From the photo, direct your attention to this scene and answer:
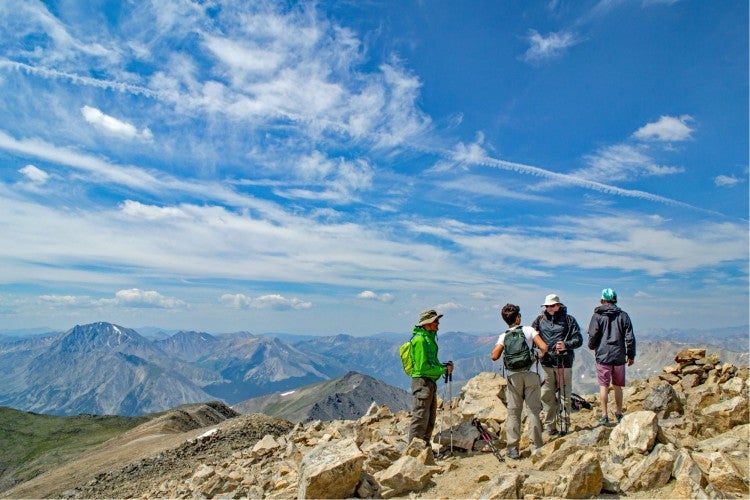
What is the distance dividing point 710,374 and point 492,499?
39.8ft

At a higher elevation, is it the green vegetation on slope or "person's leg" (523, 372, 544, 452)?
"person's leg" (523, 372, 544, 452)

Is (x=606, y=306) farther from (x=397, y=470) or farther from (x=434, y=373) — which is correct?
(x=397, y=470)

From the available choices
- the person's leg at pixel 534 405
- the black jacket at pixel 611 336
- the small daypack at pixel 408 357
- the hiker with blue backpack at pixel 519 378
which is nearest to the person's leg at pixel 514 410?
the hiker with blue backpack at pixel 519 378

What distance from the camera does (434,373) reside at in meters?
12.0

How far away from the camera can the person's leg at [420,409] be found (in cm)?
1198

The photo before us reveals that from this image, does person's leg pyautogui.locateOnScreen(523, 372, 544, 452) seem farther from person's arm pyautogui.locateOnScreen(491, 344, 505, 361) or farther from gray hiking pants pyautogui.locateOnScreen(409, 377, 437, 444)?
gray hiking pants pyautogui.locateOnScreen(409, 377, 437, 444)

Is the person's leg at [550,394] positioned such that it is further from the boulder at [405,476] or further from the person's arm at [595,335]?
the boulder at [405,476]

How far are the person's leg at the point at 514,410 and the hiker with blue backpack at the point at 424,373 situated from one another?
1.96 m

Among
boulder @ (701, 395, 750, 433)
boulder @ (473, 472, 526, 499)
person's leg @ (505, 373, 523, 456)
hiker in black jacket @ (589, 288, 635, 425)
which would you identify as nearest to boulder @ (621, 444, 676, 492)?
boulder @ (473, 472, 526, 499)

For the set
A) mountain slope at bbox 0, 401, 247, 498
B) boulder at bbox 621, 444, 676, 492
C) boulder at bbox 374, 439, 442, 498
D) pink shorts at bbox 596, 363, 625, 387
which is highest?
pink shorts at bbox 596, 363, 625, 387

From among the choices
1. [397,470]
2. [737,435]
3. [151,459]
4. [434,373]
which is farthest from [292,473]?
[151,459]

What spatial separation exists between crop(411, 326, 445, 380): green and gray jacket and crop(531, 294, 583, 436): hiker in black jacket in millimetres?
3013

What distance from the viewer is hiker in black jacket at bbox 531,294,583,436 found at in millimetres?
12172

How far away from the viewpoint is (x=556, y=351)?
1211 centimetres
